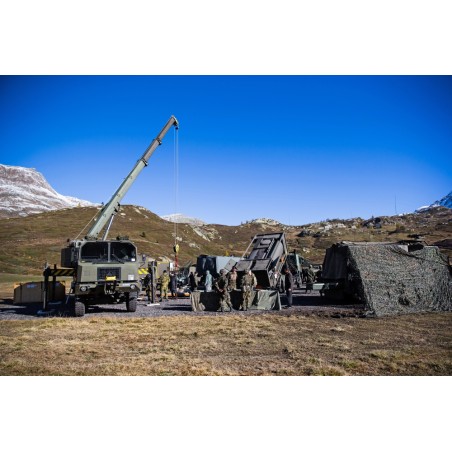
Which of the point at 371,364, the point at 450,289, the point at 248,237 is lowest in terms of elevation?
the point at 371,364

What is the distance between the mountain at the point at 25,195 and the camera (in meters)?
92.4

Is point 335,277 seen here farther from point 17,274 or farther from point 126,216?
point 126,216

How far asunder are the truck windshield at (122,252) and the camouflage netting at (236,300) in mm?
2505

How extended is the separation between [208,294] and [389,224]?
4955 centimetres

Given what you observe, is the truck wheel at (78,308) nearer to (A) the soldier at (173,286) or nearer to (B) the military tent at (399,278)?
(A) the soldier at (173,286)

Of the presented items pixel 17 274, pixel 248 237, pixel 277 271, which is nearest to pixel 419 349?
pixel 277 271

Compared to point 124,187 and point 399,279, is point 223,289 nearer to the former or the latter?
point 399,279

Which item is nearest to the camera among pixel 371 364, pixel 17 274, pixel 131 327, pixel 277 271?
pixel 371 364

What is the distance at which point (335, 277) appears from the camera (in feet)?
49.8

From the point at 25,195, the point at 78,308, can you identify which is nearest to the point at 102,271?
the point at 78,308

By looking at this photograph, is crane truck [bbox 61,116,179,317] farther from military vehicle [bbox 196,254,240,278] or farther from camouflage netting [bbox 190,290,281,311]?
military vehicle [bbox 196,254,240,278]

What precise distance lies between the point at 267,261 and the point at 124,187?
23.5ft

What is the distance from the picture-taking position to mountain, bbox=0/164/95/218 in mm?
92394

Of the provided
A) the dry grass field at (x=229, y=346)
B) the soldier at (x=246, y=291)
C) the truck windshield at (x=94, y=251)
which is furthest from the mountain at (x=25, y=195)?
the dry grass field at (x=229, y=346)
